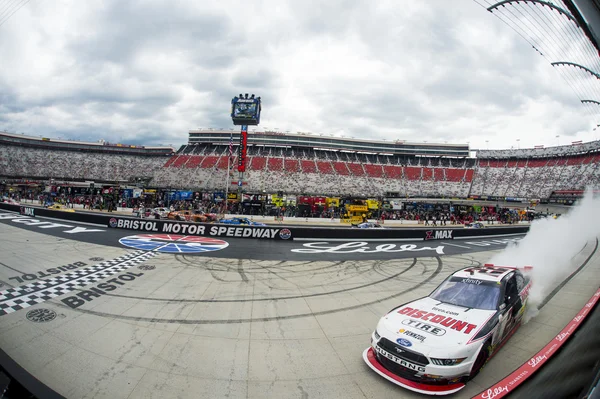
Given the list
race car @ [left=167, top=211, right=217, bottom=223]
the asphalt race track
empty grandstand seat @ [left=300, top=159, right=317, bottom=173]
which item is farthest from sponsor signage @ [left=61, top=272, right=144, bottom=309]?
empty grandstand seat @ [left=300, top=159, right=317, bottom=173]

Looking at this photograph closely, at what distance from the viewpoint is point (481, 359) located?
13.1 ft

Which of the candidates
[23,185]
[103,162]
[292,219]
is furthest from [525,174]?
[23,185]

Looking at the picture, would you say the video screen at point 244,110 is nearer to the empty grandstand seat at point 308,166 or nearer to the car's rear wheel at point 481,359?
the empty grandstand seat at point 308,166

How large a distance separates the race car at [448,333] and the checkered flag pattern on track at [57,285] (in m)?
7.69

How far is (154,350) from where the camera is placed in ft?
15.5

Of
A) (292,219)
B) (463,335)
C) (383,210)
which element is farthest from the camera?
(383,210)

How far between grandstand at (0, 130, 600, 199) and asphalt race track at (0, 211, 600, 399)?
118 feet

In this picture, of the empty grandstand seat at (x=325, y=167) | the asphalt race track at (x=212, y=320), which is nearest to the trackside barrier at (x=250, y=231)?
the asphalt race track at (x=212, y=320)

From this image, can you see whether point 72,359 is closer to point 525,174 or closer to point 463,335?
point 463,335

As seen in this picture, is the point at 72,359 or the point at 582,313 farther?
the point at 582,313

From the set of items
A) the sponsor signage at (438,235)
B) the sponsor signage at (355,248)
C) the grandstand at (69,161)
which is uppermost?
the grandstand at (69,161)

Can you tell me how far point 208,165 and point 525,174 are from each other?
6206 centimetres

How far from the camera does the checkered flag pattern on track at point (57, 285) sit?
6.36m

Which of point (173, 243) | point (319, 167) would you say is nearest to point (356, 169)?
point (319, 167)
